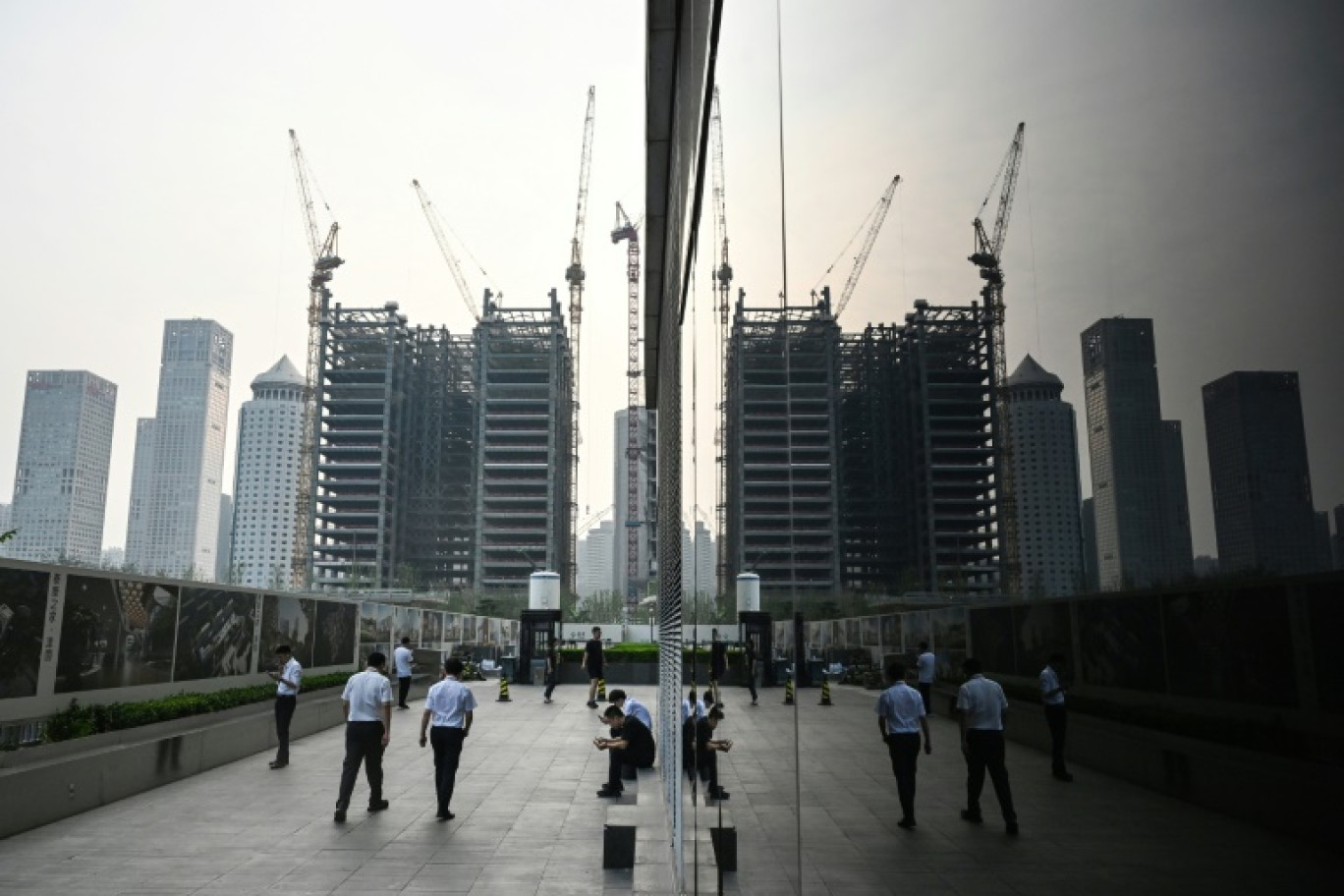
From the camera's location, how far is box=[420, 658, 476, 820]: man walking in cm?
924

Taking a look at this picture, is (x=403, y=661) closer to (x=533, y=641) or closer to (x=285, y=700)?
(x=285, y=700)

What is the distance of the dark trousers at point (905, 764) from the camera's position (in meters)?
1.49

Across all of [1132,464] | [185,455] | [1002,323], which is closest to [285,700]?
[1002,323]

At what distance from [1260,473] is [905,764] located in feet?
3.03

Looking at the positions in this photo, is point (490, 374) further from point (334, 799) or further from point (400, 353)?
point (334, 799)

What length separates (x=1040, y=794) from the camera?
1.17 metres

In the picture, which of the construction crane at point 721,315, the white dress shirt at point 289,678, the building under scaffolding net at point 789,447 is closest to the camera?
the building under scaffolding net at point 789,447

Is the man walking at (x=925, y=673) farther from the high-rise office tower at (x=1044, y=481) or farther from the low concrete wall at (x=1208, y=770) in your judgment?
the high-rise office tower at (x=1044, y=481)

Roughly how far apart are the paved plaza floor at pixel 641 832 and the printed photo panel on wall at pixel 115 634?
64.4 inches

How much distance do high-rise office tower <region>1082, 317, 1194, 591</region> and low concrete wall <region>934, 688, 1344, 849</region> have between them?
189 mm

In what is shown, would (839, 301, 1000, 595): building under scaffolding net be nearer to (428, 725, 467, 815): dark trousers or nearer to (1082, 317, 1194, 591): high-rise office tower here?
(1082, 317, 1194, 591): high-rise office tower

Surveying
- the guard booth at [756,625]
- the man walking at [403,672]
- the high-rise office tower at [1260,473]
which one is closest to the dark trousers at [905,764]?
the high-rise office tower at [1260,473]

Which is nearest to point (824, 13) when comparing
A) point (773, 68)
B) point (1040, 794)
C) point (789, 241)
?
point (789, 241)

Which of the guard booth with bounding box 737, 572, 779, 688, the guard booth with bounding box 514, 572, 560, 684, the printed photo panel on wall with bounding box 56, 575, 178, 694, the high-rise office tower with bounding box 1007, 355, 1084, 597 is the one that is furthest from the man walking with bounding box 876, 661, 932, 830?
the guard booth with bounding box 514, 572, 560, 684
